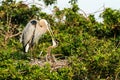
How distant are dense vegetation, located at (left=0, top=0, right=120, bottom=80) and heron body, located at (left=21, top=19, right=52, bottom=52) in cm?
16

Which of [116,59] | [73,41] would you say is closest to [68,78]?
[116,59]

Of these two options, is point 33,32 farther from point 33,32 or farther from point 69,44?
point 69,44

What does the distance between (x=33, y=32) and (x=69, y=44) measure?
230 cm

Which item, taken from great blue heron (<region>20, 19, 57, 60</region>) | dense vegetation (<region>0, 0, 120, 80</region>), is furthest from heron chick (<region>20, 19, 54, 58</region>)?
dense vegetation (<region>0, 0, 120, 80</region>)

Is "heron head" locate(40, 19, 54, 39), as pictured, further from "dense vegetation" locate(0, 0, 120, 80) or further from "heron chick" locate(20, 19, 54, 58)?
"dense vegetation" locate(0, 0, 120, 80)

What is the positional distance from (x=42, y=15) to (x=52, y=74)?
5257 mm

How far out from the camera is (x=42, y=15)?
12.8m

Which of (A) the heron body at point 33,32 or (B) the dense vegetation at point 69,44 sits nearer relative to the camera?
(B) the dense vegetation at point 69,44

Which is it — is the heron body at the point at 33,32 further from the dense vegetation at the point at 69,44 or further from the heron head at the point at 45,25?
the dense vegetation at the point at 69,44

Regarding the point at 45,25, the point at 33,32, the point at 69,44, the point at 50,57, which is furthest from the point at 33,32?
the point at 69,44

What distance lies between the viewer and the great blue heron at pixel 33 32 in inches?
456

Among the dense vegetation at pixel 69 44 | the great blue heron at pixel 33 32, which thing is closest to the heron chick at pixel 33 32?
the great blue heron at pixel 33 32

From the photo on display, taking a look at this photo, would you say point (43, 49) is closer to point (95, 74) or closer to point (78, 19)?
point (78, 19)

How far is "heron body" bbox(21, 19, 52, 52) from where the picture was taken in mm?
11583
